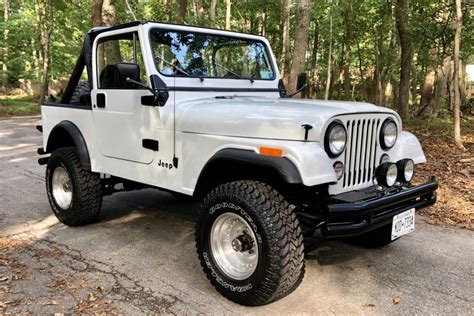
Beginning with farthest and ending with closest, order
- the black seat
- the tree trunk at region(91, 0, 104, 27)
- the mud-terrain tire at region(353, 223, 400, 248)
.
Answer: the tree trunk at region(91, 0, 104, 27) < the mud-terrain tire at region(353, 223, 400, 248) < the black seat

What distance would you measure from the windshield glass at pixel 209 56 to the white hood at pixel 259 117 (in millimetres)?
513

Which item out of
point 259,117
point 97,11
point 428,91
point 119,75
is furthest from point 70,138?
point 428,91

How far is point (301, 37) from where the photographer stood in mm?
9406

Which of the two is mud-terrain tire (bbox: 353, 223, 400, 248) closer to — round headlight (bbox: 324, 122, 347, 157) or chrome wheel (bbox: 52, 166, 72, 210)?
round headlight (bbox: 324, 122, 347, 157)

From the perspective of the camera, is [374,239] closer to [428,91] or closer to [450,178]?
[450,178]

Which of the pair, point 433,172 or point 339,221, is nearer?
point 339,221

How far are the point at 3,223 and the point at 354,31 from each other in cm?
1757

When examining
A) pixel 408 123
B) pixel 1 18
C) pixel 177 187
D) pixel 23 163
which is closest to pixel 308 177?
pixel 177 187

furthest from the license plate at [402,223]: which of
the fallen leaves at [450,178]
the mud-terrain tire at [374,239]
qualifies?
the fallen leaves at [450,178]

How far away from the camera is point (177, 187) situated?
12.0 ft

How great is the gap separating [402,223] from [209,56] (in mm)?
2347

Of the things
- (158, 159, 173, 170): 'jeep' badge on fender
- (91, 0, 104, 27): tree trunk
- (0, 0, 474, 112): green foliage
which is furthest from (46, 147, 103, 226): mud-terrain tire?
(91, 0, 104, 27): tree trunk

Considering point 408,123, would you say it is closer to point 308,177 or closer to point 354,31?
point 354,31

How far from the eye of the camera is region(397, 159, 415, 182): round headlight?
3400 millimetres
